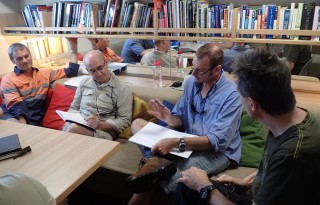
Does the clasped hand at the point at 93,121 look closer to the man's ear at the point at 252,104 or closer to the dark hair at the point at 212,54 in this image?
the dark hair at the point at 212,54

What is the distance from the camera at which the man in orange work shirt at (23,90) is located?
8.30 ft

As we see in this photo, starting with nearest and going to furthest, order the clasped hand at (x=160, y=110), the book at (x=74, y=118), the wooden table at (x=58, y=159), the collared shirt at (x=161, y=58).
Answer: the wooden table at (x=58, y=159), the clasped hand at (x=160, y=110), the book at (x=74, y=118), the collared shirt at (x=161, y=58)

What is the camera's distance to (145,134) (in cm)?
187

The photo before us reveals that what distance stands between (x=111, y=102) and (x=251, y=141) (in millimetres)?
1159

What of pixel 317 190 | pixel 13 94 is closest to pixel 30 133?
pixel 13 94

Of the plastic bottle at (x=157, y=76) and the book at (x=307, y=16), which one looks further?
the plastic bottle at (x=157, y=76)

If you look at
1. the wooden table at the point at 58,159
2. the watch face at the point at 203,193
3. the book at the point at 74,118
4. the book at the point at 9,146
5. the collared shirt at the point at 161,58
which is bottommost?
the watch face at the point at 203,193

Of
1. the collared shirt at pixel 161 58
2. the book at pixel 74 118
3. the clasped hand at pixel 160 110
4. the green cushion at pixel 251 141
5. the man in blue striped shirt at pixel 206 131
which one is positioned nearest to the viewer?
the man in blue striped shirt at pixel 206 131

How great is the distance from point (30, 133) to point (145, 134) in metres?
0.73

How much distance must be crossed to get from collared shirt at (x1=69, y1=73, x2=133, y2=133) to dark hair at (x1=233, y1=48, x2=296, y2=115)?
1339 mm

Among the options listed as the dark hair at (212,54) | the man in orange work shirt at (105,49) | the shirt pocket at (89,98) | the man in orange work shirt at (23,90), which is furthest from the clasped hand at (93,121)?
the man in orange work shirt at (105,49)

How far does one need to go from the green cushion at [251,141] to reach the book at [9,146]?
1.39 meters

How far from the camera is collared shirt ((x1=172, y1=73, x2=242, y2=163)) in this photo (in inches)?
66.9

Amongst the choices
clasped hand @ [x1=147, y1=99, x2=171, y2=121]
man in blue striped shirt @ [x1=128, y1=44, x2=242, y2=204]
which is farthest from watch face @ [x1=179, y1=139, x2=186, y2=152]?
clasped hand @ [x1=147, y1=99, x2=171, y2=121]
